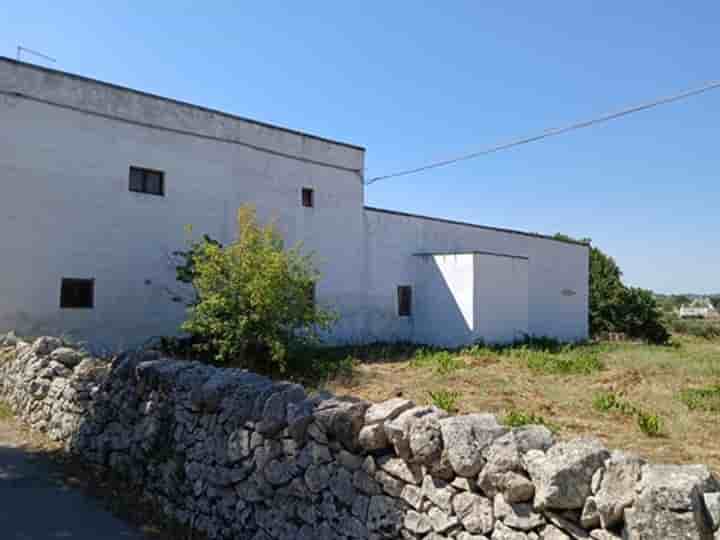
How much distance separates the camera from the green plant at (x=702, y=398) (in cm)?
899

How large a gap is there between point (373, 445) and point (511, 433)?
966 millimetres

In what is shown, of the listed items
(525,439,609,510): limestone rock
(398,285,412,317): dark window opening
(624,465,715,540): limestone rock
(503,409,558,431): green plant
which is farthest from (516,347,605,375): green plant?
(624,465,715,540): limestone rock

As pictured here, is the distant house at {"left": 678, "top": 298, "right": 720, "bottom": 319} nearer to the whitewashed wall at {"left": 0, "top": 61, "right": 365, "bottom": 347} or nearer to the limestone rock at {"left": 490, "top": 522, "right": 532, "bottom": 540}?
the whitewashed wall at {"left": 0, "top": 61, "right": 365, "bottom": 347}

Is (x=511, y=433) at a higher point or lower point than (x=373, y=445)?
higher

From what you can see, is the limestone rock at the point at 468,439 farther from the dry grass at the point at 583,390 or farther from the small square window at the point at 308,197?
the small square window at the point at 308,197

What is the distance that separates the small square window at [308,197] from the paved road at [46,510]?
11686 mm

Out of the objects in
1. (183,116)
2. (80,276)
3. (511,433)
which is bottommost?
(511,433)

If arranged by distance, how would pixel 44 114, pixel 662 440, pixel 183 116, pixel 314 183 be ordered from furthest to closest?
1. pixel 314 183
2. pixel 183 116
3. pixel 44 114
4. pixel 662 440

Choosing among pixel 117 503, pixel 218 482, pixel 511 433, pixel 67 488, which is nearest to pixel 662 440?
pixel 511 433

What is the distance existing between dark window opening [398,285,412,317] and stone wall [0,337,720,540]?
43.0ft

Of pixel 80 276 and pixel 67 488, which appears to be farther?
pixel 80 276

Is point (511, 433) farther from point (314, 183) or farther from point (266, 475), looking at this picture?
point (314, 183)

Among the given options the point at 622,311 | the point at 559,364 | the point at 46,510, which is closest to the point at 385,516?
the point at 46,510

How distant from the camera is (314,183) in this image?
17.0m
